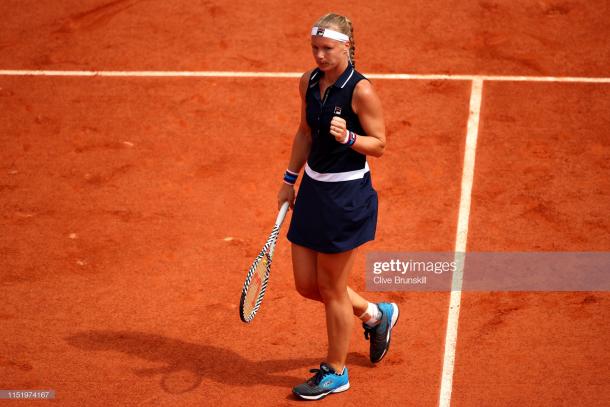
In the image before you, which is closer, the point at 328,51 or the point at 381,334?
the point at 328,51

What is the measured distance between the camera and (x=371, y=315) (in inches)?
254

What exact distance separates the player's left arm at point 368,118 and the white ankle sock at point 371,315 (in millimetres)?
1248

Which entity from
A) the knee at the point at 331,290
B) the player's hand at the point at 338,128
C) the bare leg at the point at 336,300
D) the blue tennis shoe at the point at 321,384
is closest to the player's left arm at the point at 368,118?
the player's hand at the point at 338,128

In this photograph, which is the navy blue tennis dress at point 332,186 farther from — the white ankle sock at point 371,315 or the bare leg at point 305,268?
the white ankle sock at point 371,315

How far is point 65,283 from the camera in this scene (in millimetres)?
7488

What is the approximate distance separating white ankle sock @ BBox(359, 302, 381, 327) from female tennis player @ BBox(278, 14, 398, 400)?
0.09 meters

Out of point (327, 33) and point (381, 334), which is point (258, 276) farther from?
point (327, 33)

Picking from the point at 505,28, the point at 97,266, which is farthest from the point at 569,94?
the point at 97,266

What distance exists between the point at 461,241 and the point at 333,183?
7.73ft

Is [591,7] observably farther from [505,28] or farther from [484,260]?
[484,260]

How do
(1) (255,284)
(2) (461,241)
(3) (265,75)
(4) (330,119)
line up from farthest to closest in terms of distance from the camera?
(3) (265,75) < (2) (461,241) < (1) (255,284) < (4) (330,119)

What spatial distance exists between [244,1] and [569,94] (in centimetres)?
400

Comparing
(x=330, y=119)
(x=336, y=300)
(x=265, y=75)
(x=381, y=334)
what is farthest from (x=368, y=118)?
(x=265, y=75)

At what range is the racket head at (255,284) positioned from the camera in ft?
19.2
